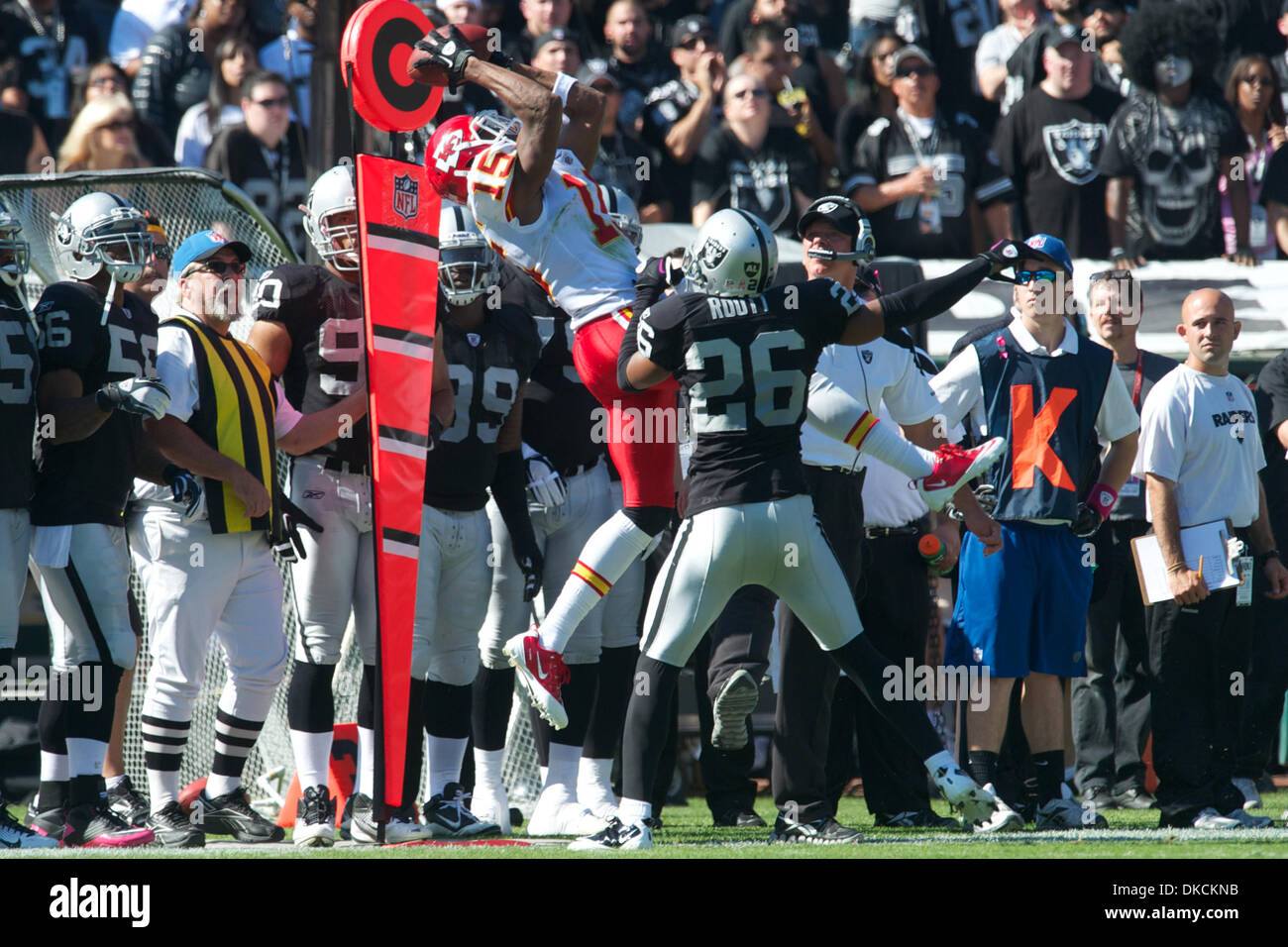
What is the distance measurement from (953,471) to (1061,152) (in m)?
5.24

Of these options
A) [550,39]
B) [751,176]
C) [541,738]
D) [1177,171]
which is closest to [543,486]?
[541,738]

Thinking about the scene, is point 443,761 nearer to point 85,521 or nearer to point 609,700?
point 609,700

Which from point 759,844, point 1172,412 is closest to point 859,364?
point 1172,412

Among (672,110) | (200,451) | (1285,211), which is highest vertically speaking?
(672,110)

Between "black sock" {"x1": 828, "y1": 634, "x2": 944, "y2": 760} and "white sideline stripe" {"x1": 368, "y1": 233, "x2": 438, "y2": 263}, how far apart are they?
6.49 feet

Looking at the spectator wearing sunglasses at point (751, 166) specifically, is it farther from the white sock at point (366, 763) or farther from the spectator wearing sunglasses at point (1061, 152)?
the white sock at point (366, 763)

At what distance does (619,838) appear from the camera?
5.24 m

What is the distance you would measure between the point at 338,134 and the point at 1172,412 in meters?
3.95

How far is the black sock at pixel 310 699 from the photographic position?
602cm

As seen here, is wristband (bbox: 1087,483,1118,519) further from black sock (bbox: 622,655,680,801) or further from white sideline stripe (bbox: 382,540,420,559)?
white sideline stripe (bbox: 382,540,420,559)

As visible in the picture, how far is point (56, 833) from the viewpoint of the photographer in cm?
582

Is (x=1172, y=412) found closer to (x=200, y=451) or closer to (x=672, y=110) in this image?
(x=200, y=451)

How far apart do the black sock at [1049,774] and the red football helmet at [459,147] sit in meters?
3.07
